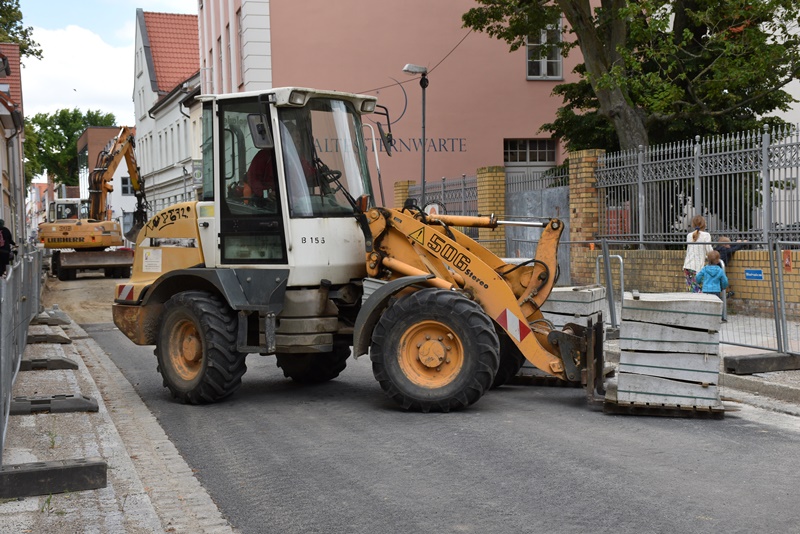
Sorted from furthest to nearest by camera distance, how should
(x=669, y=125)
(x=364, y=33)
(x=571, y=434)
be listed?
(x=364, y=33)
(x=669, y=125)
(x=571, y=434)

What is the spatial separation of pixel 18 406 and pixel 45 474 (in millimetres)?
2685

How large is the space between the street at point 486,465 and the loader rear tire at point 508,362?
6.6 inches

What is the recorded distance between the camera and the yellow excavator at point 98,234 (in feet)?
112

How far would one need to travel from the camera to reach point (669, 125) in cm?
2238

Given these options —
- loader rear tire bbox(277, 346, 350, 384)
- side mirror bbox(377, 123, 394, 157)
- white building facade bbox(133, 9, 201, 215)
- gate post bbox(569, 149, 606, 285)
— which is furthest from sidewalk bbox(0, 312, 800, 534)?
white building facade bbox(133, 9, 201, 215)

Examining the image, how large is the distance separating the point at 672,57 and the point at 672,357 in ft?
47.0

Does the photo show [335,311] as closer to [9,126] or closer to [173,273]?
[173,273]

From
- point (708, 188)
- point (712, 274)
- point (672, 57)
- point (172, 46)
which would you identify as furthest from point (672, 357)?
point (172, 46)

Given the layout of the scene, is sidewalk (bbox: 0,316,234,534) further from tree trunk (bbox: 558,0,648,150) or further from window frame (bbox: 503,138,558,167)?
window frame (bbox: 503,138,558,167)

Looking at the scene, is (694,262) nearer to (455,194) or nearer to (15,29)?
(455,194)

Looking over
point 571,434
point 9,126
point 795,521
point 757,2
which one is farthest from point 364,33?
point 795,521

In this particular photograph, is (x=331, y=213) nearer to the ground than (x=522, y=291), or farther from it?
farther from it

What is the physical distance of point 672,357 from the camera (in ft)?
29.1

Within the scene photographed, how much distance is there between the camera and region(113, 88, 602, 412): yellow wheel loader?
352 inches
